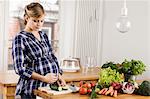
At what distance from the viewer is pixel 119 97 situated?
2.11m

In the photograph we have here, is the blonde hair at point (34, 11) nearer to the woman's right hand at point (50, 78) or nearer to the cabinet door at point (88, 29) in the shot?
the woman's right hand at point (50, 78)

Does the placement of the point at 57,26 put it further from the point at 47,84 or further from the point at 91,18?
the point at 47,84

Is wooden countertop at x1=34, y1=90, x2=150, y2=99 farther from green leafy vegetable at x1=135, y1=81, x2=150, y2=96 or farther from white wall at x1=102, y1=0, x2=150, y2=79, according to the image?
white wall at x1=102, y1=0, x2=150, y2=79

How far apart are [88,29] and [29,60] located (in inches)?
81.3

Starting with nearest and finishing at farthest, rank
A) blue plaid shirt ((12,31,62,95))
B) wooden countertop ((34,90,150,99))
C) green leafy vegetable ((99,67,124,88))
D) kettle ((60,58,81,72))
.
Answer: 1. wooden countertop ((34,90,150,99))
2. blue plaid shirt ((12,31,62,95))
3. green leafy vegetable ((99,67,124,88))
4. kettle ((60,58,81,72))

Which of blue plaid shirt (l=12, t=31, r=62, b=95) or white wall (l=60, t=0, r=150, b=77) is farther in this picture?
white wall (l=60, t=0, r=150, b=77)

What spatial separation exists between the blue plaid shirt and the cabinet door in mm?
1862

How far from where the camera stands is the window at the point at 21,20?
3770 millimetres

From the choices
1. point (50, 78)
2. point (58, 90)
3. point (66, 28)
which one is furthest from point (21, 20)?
point (58, 90)

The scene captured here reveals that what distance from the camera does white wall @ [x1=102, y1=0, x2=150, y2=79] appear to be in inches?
148

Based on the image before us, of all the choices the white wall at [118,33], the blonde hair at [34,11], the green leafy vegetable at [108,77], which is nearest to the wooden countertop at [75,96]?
the green leafy vegetable at [108,77]

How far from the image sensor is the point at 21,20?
12.6ft

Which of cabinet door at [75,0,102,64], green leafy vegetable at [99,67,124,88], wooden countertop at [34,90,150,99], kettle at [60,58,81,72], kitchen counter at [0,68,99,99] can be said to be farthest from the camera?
cabinet door at [75,0,102,64]

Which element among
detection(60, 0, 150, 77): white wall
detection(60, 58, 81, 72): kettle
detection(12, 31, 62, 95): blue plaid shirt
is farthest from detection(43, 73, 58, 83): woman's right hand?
detection(60, 0, 150, 77): white wall
